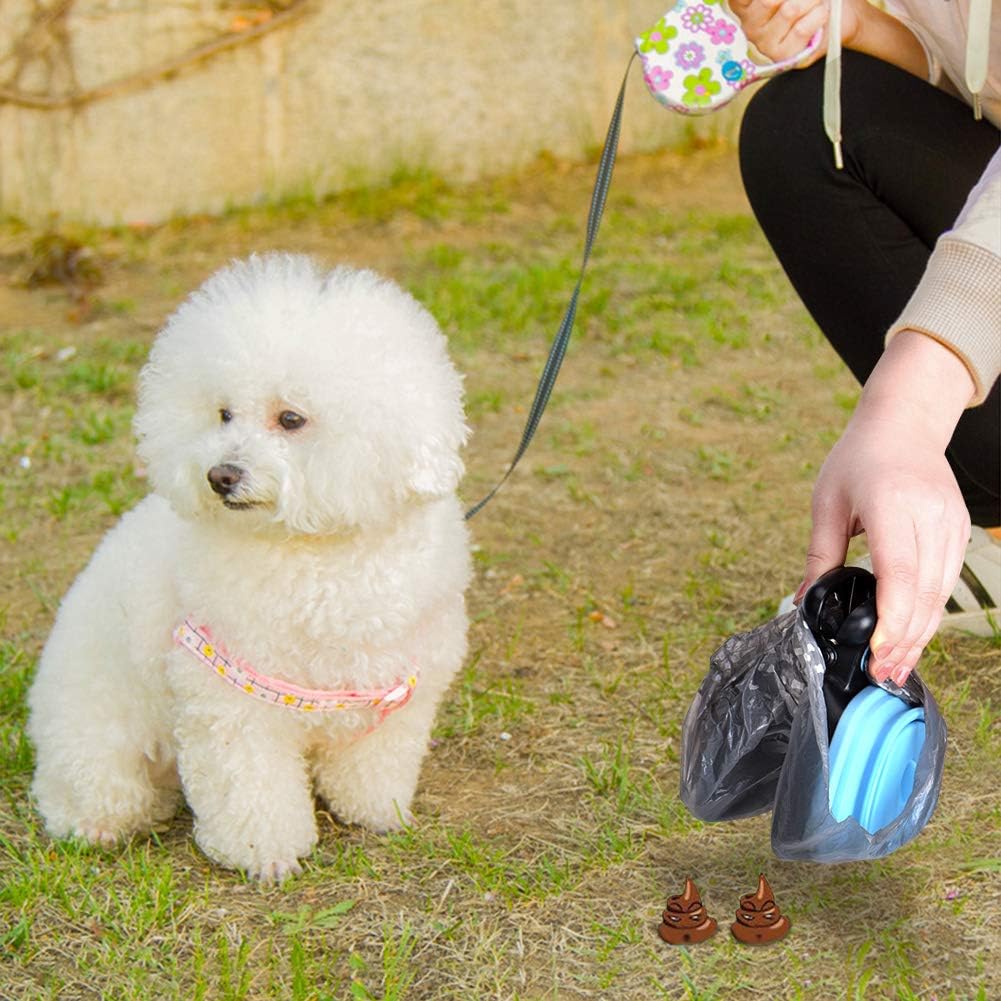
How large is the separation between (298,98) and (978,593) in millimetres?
3227

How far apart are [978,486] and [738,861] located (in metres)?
0.80

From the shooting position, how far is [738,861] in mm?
1822

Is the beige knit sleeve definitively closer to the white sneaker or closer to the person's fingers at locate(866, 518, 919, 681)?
the person's fingers at locate(866, 518, 919, 681)

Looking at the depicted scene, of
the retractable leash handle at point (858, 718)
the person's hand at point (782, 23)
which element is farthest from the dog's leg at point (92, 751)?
the person's hand at point (782, 23)

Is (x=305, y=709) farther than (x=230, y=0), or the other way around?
(x=230, y=0)

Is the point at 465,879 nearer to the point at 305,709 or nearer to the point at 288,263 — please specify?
the point at 305,709

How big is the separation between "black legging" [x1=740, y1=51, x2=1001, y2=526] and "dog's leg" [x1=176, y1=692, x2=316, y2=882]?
1.11 meters

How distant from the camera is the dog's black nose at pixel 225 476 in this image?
1.63m

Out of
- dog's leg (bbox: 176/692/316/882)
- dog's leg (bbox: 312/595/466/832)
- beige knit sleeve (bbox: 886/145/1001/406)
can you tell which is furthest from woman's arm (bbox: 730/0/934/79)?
dog's leg (bbox: 176/692/316/882)

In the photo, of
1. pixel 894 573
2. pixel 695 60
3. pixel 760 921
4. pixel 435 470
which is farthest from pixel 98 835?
pixel 695 60

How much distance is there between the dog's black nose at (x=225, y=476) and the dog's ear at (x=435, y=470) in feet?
0.65

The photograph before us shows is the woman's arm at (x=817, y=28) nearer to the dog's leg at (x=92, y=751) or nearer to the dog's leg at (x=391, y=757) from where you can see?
the dog's leg at (x=391, y=757)

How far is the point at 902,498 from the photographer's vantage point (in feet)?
4.02

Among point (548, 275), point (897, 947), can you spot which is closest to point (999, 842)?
point (897, 947)
